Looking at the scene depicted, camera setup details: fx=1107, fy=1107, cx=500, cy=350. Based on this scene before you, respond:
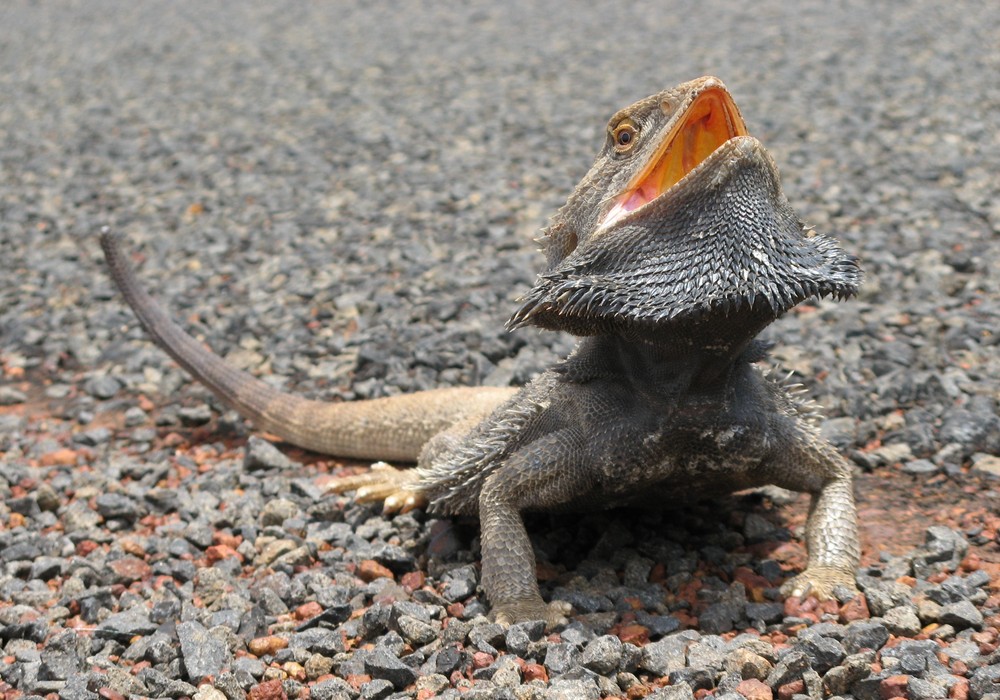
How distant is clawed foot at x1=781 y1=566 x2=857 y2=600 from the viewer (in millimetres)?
3428

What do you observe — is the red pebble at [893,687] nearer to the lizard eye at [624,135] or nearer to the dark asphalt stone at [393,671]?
the dark asphalt stone at [393,671]

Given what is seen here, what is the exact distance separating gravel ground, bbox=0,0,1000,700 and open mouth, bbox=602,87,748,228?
1251mm

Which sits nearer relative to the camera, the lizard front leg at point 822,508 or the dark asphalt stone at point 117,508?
the lizard front leg at point 822,508

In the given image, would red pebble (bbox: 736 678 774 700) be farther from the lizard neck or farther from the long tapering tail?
the long tapering tail

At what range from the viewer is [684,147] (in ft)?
11.2

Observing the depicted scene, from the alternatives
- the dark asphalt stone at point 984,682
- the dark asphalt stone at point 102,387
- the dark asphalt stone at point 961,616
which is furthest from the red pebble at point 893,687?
the dark asphalt stone at point 102,387

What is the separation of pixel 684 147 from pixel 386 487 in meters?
1.92

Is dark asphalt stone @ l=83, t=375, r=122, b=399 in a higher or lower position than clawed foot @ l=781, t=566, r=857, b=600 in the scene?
lower

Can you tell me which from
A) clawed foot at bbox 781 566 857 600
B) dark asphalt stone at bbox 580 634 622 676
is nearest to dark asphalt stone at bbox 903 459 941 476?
clawed foot at bbox 781 566 857 600

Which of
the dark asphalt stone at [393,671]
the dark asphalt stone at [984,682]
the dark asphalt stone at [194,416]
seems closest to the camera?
the dark asphalt stone at [984,682]

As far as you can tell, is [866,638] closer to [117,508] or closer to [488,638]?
[488,638]

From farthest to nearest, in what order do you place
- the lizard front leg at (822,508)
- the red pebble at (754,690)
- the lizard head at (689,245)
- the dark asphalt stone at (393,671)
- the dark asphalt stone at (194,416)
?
the dark asphalt stone at (194,416) → the lizard front leg at (822,508) → the dark asphalt stone at (393,671) → the lizard head at (689,245) → the red pebble at (754,690)

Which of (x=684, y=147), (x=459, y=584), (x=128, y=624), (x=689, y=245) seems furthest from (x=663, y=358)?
(x=128, y=624)

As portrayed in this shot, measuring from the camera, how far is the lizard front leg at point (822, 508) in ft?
11.5
